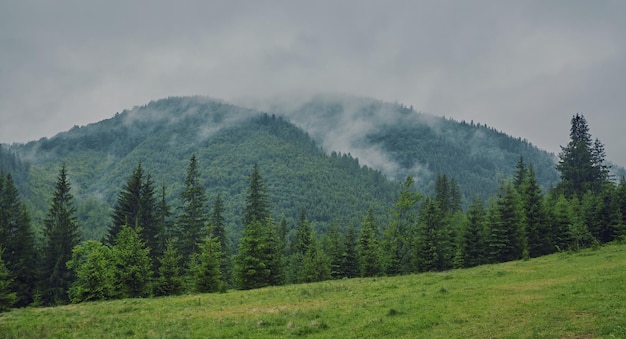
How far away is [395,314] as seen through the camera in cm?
2134

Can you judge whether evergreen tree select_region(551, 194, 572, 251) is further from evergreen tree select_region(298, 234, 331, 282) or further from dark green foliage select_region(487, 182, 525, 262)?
evergreen tree select_region(298, 234, 331, 282)

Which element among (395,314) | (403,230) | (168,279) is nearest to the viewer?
(395,314)

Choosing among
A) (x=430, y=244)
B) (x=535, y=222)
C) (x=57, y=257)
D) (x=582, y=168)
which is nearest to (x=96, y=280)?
(x=57, y=257)

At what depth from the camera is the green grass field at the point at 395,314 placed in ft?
56.9

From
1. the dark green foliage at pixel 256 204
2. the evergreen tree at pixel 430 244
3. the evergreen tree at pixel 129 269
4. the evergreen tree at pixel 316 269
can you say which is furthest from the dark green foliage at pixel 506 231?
the evergreen tree at pixel 129 269

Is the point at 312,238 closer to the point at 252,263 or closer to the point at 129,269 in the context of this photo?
the point at 252,263

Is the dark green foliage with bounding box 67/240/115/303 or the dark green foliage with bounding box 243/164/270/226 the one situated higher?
the dark green foliage with bounding box 243/164/270/226

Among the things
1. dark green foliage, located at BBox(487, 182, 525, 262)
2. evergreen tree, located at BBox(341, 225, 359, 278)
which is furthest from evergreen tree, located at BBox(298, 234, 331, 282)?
dark green foliage, located at BBox(487, 182, 525, 262)

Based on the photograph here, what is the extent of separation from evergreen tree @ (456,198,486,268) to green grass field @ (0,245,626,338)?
29.8m

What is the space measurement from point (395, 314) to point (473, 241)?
46.0 m

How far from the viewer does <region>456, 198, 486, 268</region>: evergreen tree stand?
204 ft

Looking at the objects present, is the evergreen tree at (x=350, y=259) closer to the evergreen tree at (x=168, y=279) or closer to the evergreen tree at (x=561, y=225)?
the evergreen tree at (x=168, y=279)

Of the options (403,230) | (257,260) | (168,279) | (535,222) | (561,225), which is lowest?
(168,279)

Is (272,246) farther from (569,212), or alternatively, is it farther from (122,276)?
(569,212)
